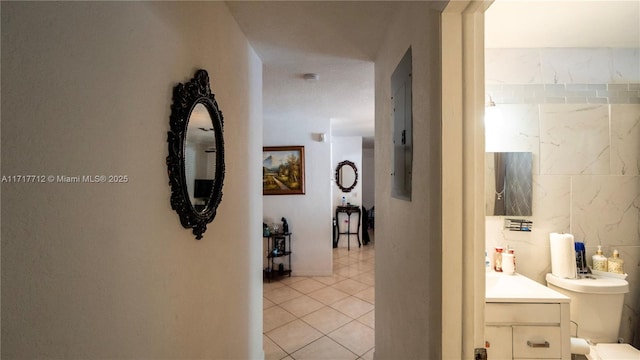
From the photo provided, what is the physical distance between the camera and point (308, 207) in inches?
166

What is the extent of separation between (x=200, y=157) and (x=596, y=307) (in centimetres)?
243

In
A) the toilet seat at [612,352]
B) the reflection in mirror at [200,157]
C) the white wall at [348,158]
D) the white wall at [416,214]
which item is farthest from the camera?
the white wall at [348,158]

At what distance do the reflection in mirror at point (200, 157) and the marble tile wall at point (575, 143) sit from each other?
185 cm

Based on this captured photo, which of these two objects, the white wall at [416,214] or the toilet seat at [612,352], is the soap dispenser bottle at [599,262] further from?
the white wall at [416,214]

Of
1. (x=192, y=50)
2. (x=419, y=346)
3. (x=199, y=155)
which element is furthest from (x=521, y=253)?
(x=192, y=50)

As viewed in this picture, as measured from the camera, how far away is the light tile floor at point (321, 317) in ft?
7.56

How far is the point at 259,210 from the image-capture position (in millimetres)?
1984

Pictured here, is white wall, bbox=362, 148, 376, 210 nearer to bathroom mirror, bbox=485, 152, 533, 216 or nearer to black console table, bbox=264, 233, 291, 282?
black console table, bbox=264, 233, 291, 282

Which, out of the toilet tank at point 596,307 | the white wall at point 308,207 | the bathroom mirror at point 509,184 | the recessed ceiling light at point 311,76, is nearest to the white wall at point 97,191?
the recessed ceiling light at point 311,76

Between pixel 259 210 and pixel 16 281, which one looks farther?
pixel 259 210

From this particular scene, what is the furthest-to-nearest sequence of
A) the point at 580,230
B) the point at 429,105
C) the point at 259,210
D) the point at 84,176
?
the point at 259,210 < the point at 580,230 < the point at 429,105 < the point at 84,176

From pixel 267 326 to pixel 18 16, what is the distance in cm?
285

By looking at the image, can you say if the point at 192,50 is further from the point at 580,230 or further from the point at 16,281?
the point at 580,230

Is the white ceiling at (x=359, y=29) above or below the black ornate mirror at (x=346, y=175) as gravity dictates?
above
